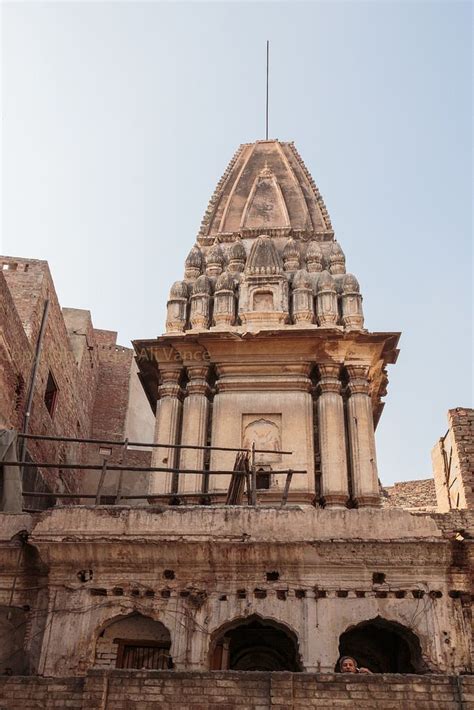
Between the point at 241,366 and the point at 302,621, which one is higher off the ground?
the point at 241,366

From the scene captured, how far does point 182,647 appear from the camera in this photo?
8.87 m

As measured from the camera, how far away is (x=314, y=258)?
18969mm

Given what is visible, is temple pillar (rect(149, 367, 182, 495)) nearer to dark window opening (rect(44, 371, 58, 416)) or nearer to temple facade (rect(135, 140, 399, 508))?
temple facade (rect(135, 140, 399, 508))

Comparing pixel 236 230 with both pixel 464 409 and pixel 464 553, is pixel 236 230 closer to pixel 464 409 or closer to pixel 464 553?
pixel 464 409

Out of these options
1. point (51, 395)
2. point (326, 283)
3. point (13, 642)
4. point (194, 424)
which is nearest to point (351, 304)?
point (326, 283)

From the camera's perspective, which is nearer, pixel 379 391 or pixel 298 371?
pixel 298 371

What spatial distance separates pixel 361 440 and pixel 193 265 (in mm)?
6685

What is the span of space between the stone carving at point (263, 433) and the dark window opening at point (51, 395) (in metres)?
6.04

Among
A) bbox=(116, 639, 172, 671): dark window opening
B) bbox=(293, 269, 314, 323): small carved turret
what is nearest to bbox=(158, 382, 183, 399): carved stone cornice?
bbox=(293, 269, 314, 323): small carved turret

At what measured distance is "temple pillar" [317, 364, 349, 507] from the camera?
14453mm

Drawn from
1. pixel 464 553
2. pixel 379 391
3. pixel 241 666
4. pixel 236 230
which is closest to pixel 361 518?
pixel 464 553

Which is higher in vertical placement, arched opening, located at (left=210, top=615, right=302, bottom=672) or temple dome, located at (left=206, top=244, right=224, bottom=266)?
temple dome, located at (left=206, top=244, right=224, bottom=266)

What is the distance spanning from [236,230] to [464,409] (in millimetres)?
7461

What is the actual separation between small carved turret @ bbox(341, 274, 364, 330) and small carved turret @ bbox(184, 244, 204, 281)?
12.1 ft
